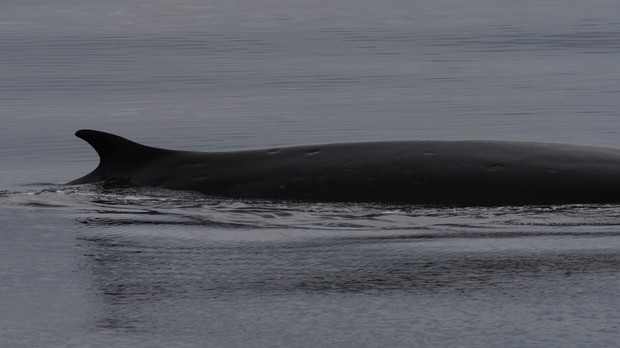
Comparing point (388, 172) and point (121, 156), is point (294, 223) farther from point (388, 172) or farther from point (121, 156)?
point (121, 156)

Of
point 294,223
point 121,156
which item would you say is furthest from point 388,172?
point 121,156

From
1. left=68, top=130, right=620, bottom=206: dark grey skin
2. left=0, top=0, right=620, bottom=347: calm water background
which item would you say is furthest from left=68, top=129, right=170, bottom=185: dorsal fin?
left=0, top=0, right=620, bottom=347: calm water background

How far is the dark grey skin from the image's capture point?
7.04m

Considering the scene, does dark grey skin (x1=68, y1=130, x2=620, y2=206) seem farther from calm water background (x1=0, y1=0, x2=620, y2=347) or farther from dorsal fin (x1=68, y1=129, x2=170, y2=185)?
calm water background (x1=0, y1=0, x2=620, y2=347)

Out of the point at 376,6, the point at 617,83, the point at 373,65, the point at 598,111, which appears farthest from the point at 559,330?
the point at 376,6

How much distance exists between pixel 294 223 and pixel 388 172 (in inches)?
31.3

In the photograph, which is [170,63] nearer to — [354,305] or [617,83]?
[617,83]

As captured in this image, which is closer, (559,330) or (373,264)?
(559,330)

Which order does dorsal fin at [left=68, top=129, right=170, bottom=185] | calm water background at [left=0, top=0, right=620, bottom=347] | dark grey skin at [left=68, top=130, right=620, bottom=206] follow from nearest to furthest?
calm water background at [left=0, top=0, right=620, bottom=347] < dark grey skin at [left=68, top=130, right=620, bottom=206] < dorsal fin at [left=68, top=129, right=170, bottom=185]

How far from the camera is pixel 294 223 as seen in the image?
6.67 m

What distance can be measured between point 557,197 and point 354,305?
2.22 meters

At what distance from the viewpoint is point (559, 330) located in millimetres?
4594

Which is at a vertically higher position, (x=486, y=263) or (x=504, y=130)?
(x=504, y=130)

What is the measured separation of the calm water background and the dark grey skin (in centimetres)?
16
